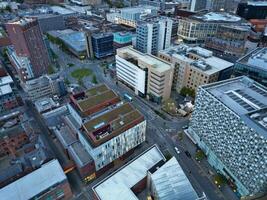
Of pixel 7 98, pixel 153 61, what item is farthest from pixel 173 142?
pixel 7 98

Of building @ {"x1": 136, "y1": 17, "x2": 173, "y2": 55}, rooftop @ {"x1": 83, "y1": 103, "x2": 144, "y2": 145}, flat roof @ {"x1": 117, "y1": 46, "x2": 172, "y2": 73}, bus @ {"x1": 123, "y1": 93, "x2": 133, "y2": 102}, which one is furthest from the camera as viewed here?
building @ {"x1": 136, "y1": 17, "x2": 173, "y2": 55}

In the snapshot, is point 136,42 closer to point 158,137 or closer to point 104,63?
point 104,63

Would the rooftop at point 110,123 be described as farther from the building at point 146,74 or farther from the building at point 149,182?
the building at point 146,74

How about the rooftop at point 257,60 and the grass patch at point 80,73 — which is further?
the grass patch at point 80,73

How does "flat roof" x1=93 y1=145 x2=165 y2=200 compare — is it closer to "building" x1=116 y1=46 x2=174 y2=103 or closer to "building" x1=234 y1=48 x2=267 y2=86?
"building" x1=116 y1=46 x2=174 y2=103

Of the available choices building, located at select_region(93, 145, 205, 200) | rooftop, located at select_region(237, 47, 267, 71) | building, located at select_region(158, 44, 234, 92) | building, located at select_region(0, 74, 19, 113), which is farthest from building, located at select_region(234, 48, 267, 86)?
building, located at select_region(0, 74, 19, 113)

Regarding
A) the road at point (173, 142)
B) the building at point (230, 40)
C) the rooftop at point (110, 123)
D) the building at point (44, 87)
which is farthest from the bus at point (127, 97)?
the building at point (230, 40)

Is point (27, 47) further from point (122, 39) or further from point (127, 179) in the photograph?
point (127, 179)
